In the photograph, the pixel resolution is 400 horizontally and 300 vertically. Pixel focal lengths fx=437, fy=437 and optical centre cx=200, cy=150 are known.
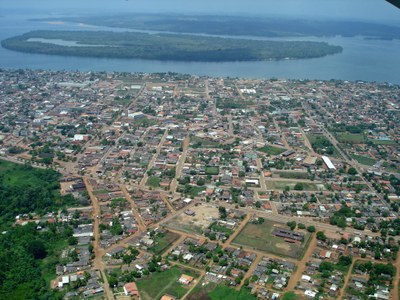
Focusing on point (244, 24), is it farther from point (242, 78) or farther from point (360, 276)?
point (360, 276)

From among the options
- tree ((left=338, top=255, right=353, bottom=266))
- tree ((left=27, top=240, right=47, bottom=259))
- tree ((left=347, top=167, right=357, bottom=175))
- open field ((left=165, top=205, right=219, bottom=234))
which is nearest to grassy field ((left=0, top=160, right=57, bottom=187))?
tree ((left=27, top=240, right=47, bottom=259))

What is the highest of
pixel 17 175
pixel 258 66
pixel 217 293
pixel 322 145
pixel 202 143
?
pixel 258 66

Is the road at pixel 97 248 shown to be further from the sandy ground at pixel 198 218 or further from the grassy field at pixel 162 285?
the sandy ground at pixel 198 218

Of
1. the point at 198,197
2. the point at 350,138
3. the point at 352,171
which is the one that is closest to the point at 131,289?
the point at 198,197

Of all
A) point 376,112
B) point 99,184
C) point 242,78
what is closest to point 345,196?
point 99,184

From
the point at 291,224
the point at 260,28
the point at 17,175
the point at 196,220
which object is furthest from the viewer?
the point at 260,28

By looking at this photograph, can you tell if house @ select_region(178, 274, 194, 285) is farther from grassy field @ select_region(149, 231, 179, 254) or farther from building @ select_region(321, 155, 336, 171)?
building @ select_region(321, 155, 336, 171)

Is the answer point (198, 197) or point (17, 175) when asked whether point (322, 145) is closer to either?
point (198, 197)
